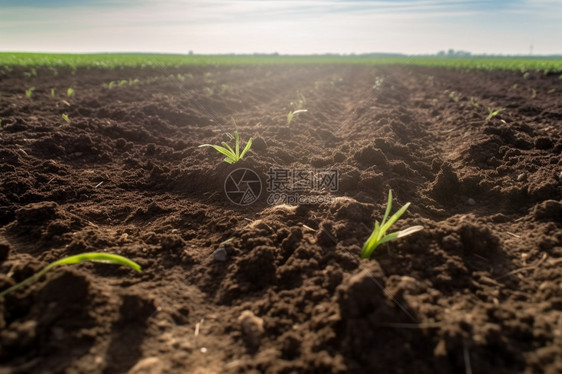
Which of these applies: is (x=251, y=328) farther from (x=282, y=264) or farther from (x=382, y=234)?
(x=382, y=234)

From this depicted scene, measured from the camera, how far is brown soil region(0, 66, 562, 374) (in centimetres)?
150

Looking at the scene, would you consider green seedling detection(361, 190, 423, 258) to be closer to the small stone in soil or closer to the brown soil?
the brown soil

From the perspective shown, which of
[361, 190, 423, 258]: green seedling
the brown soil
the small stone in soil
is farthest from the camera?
[361, 190, 423, 258]: green seedling

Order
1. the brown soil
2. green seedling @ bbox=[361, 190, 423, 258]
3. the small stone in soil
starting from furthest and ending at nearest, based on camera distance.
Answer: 1. green seedling @ bbox=[361, 190, 423, 258]
2. the small stone in soil
3. the brown soil

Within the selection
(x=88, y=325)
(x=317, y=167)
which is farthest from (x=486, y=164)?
(x=88, y=325)

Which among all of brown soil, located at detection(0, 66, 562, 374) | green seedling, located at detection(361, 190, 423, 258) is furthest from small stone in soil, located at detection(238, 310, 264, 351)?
green seedling, located at detection(361, 190, 423, 258)

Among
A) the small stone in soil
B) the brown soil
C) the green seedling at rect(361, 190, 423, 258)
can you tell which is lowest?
the small stone in soil

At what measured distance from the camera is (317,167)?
394cm

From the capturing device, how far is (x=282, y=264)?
86.2 inches

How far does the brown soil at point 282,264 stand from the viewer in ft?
4.91

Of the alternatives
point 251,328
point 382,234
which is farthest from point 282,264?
point 382,234

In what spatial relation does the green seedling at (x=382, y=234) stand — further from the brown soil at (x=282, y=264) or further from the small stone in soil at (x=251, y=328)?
the small stone in soil at (x=251, y=328)

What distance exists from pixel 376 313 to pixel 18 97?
9.59 metres

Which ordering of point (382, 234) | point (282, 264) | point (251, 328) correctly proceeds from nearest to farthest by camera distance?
point (251, 328)
point (382, 234)
point (282, 264)
